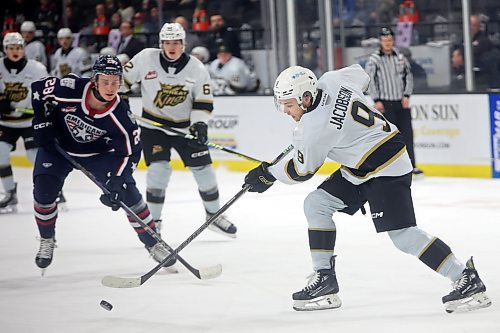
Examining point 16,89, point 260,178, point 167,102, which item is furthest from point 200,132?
point 16,89

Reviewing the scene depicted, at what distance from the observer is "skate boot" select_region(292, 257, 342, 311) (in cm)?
418

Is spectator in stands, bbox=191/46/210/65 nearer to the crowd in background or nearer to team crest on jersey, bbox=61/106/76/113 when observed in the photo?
the crowd in background

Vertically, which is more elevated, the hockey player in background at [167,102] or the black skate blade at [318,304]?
the hockey player in background at [167,102]

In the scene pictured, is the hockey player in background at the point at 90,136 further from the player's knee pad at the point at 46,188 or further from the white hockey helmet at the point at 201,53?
the white hockey helmet at the point at 201,53

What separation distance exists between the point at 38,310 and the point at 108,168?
2.51ft

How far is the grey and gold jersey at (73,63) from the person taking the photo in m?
11.0

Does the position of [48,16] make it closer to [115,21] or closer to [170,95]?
[115,21]

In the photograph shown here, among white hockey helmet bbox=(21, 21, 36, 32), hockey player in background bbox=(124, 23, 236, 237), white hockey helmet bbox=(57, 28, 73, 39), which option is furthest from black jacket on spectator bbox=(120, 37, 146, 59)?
hockey player in background bbox=(124, 23, 236, 237)

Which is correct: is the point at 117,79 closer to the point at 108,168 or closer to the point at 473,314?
the point at 108,168

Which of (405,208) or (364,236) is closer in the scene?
(405,208)

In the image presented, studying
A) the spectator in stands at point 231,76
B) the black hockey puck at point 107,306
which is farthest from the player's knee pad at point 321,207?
the spectator in stands at point 231,76

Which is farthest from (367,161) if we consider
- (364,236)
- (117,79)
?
(364,236)

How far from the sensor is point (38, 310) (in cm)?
446

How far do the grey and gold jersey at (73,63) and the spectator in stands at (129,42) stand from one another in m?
0.38
